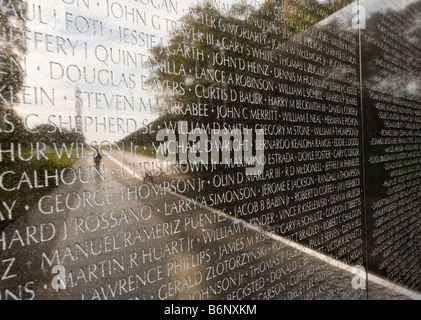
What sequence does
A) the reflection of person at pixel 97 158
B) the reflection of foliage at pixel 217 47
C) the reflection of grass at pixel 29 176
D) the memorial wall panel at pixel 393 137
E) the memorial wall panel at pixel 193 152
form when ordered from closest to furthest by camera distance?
the reflection of grass at pixel 29 176 → the memorial wall panel at pixel 193 152 → the reflection of person at pixel 97 158 → the reflection of foliage at pixel 217 47 → the memorial wall panel at pixel 393 137

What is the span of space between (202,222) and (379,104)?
328 cm

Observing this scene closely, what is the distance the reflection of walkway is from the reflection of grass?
5 cm

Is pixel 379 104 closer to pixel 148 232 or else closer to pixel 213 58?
pixel 213 58

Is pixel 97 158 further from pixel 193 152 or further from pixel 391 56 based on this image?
pixel 391 56

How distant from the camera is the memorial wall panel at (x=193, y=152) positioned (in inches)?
71.9

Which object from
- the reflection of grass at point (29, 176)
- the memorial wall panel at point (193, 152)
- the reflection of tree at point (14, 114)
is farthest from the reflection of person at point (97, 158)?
the reflection of tree at point (14, 114)

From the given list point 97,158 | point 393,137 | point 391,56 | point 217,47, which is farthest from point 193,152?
point 391,56

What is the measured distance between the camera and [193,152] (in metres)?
2.52

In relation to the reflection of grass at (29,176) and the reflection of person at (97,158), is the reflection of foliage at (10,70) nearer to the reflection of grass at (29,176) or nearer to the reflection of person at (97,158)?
the reflection of grass at (29,176)

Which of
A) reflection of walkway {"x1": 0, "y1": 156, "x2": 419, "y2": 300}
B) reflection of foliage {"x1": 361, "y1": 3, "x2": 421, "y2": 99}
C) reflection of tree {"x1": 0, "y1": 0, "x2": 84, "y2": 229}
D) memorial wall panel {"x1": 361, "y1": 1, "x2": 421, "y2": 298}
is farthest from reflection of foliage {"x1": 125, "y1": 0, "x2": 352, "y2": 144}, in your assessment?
memorial wall panel {"x1": 361, "y1": 1, "x2": 421, "y2": 298}

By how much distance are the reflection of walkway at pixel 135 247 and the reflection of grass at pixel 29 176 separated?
0.05m

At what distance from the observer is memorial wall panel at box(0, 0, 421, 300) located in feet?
5.99

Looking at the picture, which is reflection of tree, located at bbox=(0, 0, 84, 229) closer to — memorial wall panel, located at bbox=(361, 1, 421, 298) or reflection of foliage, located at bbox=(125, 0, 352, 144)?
reflection of foliage, located at bbox=(125, 0, 352, 144)
